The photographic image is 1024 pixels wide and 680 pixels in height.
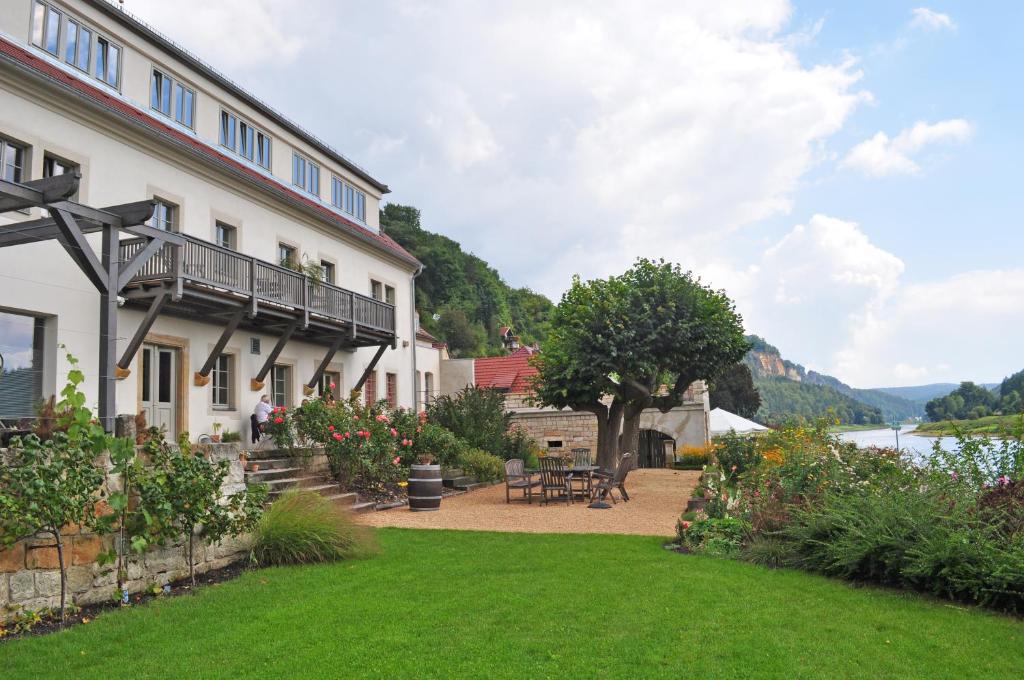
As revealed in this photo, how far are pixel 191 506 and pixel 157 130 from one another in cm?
886

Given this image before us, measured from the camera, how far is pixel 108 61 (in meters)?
Answer: 13.6

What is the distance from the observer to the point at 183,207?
1430cm

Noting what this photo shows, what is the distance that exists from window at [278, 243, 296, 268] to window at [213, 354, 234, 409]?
2633mm

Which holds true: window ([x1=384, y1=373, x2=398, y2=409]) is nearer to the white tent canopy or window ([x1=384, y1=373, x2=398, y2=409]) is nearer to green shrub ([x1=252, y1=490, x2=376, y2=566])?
the white tent canopy

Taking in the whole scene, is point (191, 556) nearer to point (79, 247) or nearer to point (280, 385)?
point (79, 247)

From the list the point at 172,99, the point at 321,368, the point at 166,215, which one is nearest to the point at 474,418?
the point at 321,368

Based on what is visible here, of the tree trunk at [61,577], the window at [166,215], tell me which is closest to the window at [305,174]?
the window at [166,215]

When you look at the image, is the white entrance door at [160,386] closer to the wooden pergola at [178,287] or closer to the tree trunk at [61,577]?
the wooden pergola at [178,287]

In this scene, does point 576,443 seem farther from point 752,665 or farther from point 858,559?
point 752,665

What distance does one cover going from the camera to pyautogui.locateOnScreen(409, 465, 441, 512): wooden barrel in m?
12.9

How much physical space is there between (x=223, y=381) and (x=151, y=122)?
5.40m

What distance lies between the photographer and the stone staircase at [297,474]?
1227 centimetres

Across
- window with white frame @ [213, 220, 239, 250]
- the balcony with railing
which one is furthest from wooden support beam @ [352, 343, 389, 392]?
window with white frame @ [213, 220, 239, 250]

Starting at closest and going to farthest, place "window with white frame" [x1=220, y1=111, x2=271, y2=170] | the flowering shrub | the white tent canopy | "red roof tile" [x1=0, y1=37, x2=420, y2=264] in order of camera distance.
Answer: the flowering shrub < "red roof tile" [x1=0, y1=37, x2=420, y2=264] < "window with white frame" [x1=220, y1=111, x2=271, y2=170] < the white tent canopy
